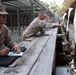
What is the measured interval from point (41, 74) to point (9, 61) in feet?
2.12

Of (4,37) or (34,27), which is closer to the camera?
(4,37)

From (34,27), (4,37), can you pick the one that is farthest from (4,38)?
(34,27)

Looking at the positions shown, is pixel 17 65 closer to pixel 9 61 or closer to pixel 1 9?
pixel 9 61

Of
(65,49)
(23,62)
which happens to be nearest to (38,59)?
(23,62)

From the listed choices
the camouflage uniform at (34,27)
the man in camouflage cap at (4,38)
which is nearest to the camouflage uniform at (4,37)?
the man in camouflage cap at (4,38)

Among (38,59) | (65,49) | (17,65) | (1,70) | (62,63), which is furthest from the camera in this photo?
(65,49)

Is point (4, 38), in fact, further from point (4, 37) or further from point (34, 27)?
point (34, 27)

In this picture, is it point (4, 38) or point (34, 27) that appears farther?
point (34, 27)

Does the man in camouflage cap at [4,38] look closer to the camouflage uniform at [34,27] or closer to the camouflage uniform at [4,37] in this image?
the camouflage uniform at [4,37]

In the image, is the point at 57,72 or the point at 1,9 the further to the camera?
the point at 57,72

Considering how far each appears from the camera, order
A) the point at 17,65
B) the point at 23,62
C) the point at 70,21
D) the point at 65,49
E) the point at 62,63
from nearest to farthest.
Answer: the point at 17,65
the point at 23,62
the point at 62,63
the point at 65,49
the point at 70,21

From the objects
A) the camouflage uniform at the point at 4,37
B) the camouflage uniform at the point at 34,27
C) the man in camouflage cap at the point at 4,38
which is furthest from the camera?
the camouflage uniform at the point at 34,27

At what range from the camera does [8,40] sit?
3787 millimetres

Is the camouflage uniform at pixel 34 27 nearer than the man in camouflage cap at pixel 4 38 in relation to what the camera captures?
No
